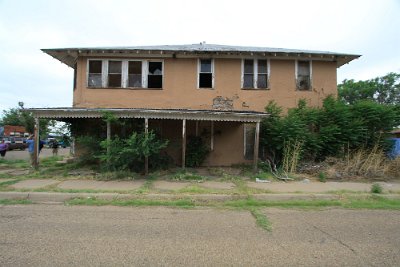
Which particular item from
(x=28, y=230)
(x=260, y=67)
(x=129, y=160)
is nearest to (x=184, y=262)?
(x=28, y=230)

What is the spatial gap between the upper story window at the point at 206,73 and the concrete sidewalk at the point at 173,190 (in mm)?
6313

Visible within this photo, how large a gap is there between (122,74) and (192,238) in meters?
11.5

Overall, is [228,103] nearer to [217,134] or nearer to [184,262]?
[217,134]

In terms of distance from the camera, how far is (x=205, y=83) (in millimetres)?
14508

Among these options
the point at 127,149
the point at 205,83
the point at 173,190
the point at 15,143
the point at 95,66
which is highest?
the point at 95,66

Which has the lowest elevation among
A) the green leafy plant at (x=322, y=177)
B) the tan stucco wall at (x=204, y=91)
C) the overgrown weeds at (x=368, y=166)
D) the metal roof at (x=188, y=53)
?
the green leafy plant at (x=322, y=177)

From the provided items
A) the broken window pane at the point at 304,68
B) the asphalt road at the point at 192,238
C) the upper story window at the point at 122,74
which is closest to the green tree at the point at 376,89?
the broken window pane at the point at 304,68

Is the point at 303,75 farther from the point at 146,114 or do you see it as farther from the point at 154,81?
the point at 146,114

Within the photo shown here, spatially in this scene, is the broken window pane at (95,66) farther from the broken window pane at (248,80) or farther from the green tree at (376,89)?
the green tree at (376,89)

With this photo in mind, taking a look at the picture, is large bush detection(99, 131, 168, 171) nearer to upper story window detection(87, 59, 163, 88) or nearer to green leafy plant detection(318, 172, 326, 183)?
upper story window detection(87, 59, 163, 88)

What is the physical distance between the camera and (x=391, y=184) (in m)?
9.95

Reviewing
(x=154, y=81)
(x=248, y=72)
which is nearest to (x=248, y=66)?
(x=248, y=72)

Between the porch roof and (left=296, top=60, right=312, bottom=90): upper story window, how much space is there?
480cm

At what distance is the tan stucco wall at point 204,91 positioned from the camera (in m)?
14.1
